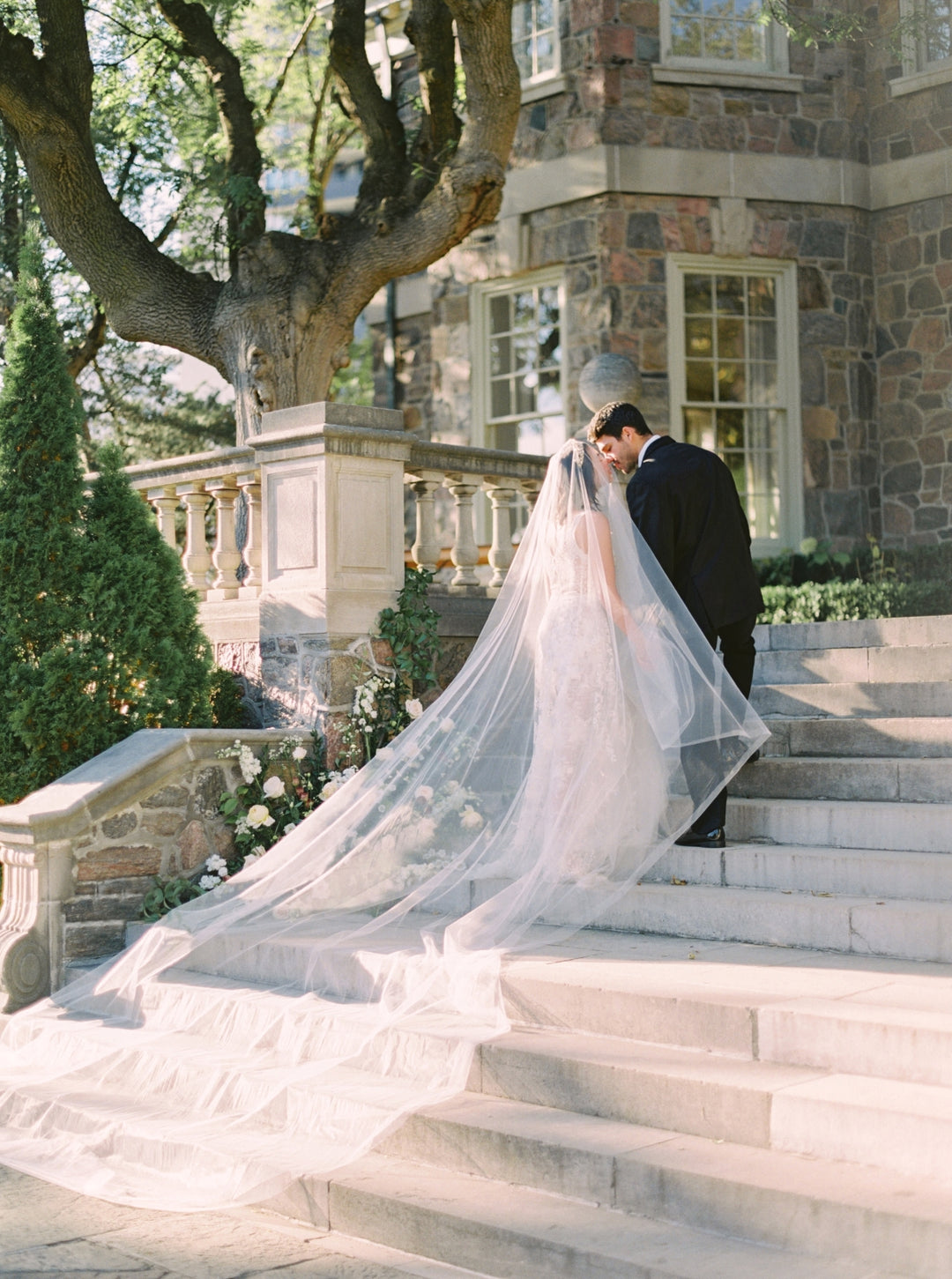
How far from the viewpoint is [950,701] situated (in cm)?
684

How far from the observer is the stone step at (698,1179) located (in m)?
3.38

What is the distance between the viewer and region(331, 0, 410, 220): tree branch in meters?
10.8

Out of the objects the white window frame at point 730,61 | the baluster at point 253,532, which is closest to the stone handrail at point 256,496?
the baluster at point 253,532

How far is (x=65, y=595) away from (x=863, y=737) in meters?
3.86

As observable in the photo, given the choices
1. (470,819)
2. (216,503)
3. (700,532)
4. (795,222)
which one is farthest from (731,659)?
(795,222)

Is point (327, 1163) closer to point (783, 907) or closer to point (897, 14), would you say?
point (783, 907)

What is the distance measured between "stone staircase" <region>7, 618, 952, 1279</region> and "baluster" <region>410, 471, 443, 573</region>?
269 centimetres

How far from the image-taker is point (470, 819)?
6.01 meters

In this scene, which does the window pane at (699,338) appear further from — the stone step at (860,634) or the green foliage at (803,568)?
the stone step at (860,634)

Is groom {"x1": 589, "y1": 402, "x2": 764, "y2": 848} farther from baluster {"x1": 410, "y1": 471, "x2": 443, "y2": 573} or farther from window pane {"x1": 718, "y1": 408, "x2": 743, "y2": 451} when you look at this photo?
window pane {"x1": 718, "y1": 408, "x2": 743, "y2": 451}

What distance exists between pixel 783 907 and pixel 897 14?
10423mm

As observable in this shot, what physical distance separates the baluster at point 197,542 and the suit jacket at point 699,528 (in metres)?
3.16

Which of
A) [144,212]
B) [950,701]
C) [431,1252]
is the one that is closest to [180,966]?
[431,1252]

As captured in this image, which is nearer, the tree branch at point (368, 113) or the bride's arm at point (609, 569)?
the bride's arm at point (609, 569)
